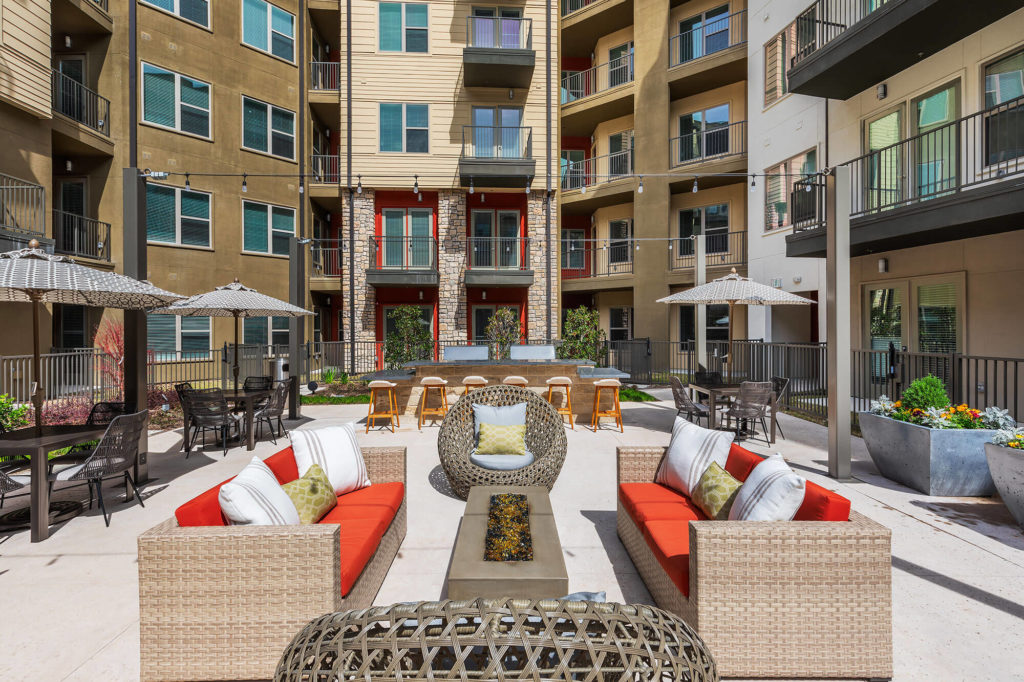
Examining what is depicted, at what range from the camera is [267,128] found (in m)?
15.3

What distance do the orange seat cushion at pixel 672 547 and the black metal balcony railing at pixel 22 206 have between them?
13.8m

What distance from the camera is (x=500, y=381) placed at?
385 inches

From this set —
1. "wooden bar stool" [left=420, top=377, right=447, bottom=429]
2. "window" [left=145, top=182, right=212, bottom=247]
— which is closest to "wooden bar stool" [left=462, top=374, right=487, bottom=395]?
"wooden bar stool" [left=420, top=377, right=447, bottom=429]

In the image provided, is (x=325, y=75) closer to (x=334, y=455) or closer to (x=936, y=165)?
(x=334, y=455)

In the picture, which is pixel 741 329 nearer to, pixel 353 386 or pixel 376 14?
pixel 353 386

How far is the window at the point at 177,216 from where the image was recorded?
13352 mm

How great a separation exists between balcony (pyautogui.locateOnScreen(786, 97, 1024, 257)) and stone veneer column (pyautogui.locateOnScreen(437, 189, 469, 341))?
388 inches

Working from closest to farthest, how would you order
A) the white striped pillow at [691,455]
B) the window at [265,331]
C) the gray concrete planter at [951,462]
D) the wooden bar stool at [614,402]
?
the white striped pillow at [691,455]
the gray concrete planter at [951,462]
the wooden bar stool at [614,402]
the window at [265,331]

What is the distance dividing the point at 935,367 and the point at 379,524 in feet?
36.6

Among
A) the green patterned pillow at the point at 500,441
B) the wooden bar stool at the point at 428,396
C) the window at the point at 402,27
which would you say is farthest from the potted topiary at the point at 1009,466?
the window at the point at 402,27

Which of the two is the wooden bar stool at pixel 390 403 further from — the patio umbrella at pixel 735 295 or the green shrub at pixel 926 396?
the green shrub at pixel 926 396

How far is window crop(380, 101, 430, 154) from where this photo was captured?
1592cm

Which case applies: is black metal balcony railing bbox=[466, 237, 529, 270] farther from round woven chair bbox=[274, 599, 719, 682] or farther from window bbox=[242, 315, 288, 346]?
round woven chair bbox=[274, 599, 719, 682]

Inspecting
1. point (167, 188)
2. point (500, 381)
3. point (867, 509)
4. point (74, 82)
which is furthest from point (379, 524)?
point (74, 82)
